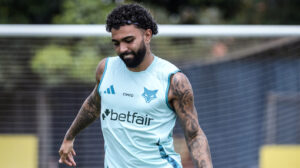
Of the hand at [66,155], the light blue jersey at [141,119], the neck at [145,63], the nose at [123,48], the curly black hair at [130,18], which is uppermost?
the curly black hair at [130,18]

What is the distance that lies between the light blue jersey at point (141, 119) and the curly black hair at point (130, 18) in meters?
0.25

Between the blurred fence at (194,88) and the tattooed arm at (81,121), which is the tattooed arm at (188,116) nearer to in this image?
the tattooed arm at (81,121)

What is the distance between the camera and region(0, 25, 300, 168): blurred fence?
5996mm

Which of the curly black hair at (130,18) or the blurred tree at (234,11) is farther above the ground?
the blurred tree at (234,11)

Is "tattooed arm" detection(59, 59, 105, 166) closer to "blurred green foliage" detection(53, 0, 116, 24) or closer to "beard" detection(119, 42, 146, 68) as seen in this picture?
"beard" detection(119, 42, 146, 68)

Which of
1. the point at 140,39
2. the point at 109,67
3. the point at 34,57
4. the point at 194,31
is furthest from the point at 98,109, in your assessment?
the point at 34,57

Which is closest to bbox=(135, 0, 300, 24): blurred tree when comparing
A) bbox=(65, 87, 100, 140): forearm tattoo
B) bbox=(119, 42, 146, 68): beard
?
bbox=(65, 87, 100, 140): forearm tattoo

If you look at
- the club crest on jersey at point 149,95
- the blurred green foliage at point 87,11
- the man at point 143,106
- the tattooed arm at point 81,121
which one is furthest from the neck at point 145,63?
the blurred green foliage at point 87,11

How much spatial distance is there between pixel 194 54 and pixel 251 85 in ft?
2.86

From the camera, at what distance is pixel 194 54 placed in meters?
6.40

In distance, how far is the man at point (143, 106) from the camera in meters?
2.83

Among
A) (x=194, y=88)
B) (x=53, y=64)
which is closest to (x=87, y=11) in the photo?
(x=53, y=64)

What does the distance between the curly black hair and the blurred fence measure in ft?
10.2

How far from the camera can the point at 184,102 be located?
2883 mm
